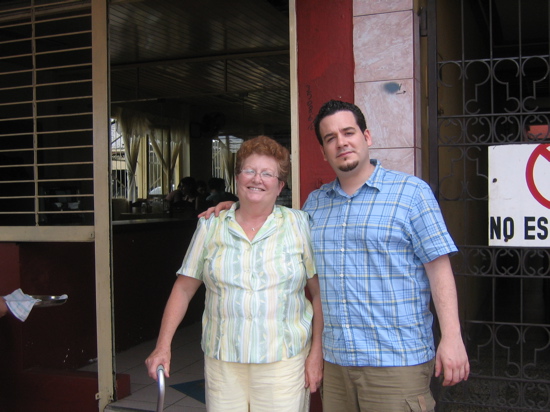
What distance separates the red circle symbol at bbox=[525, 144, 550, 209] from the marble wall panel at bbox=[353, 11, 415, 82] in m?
0.81

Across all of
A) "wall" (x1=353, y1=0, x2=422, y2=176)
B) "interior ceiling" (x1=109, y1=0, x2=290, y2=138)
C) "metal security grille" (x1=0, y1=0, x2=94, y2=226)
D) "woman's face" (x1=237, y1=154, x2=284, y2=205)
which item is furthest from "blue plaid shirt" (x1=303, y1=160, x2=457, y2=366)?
"metal security grille" (x1=0, y1=0, x2=94, y2=226)

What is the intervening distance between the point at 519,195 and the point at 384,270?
1.44 meters

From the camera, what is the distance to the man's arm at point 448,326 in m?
2.12

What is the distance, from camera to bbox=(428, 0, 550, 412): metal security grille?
10.8ft

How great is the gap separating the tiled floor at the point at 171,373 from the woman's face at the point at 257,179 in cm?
223

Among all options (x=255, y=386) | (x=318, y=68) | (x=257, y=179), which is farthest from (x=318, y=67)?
(x=255, y=386)

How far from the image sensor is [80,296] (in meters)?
5.07

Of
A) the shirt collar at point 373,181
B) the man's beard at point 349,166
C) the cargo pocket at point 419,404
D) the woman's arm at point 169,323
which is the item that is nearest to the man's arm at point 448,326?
the cargo pocket at point 419,404

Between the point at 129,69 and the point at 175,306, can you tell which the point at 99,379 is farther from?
the point at 129,69

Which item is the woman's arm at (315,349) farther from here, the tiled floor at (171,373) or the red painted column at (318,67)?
the tiled floor at (171,373)

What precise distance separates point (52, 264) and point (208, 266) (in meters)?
2.67

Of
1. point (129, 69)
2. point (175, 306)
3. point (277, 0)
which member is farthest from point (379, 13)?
point (129, 69)

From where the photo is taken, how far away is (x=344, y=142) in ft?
7.39

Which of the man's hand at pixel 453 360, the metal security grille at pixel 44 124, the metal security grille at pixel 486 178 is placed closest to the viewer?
the man's hand at pixel 453 360
